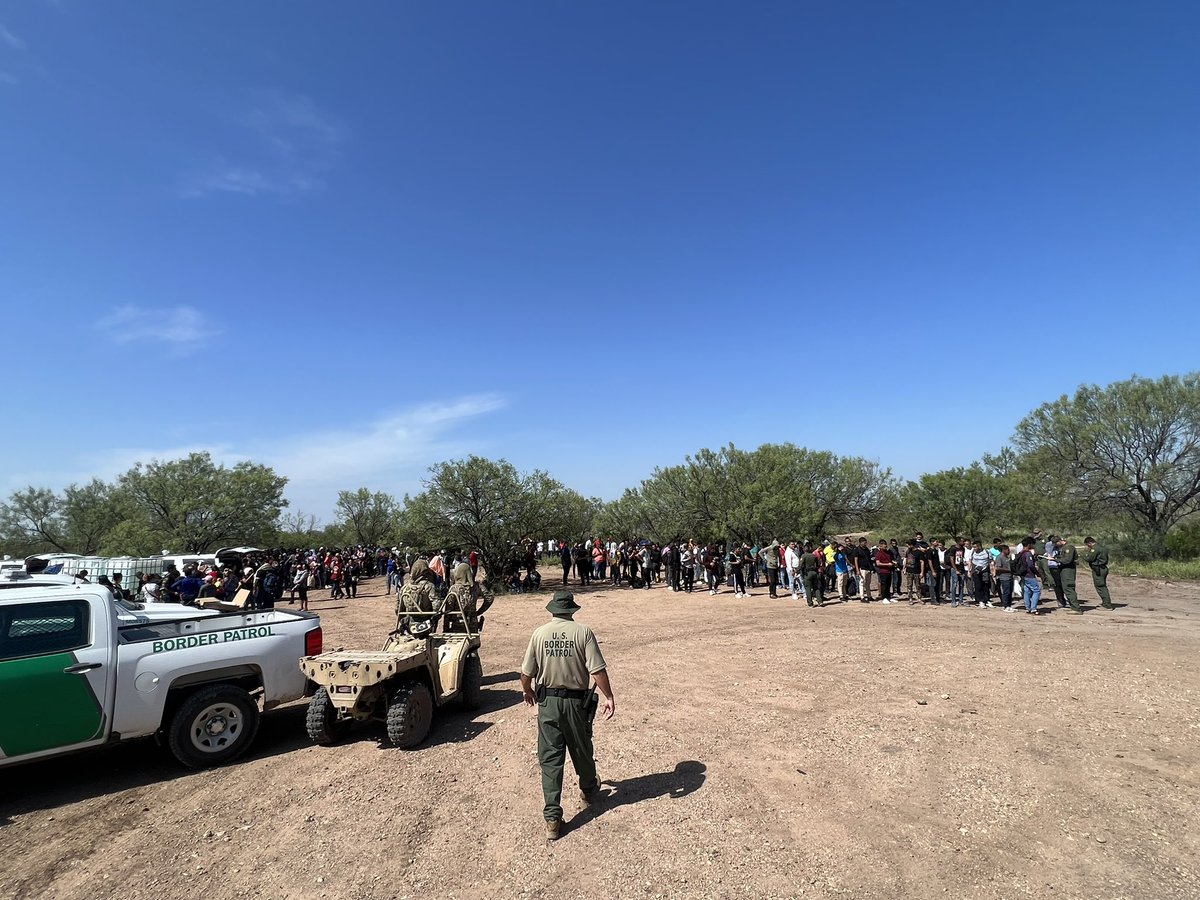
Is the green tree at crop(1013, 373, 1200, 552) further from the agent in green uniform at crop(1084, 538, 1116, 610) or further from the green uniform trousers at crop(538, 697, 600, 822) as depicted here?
the green uniform trousers at crop(538, 697, 600, 822)

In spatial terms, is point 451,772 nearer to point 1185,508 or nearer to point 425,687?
point 425,687

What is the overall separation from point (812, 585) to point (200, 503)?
32408mm

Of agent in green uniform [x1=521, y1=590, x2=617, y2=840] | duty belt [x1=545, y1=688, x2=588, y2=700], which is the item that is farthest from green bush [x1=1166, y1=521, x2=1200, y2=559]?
duty belt [x1=545, y1=688, x2=588, y2=700]

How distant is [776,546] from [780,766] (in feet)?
44.8

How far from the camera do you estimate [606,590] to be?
22.4 metres

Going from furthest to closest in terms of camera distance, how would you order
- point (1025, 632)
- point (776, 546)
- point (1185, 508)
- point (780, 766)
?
point (1185, 508), point (776, 546), point (1025, 632), point (780, 766)

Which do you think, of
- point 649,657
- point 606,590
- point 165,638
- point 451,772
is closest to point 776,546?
point 606,590

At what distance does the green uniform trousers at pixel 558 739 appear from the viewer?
4367 mm

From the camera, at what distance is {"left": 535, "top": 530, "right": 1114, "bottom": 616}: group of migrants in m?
13.6

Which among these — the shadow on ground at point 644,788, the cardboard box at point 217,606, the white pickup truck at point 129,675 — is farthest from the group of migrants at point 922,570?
the white pickup truck at point 129,675

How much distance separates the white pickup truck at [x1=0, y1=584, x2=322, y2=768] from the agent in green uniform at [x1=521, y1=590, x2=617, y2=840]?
11.0ft

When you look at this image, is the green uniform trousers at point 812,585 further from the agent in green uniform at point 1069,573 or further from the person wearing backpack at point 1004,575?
the agent in green uniform at point 1069,573

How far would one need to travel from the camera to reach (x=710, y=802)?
479 cm

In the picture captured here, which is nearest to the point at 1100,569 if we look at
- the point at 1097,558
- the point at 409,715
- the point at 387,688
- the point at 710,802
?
the point at 1097,558
